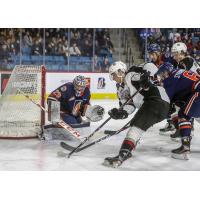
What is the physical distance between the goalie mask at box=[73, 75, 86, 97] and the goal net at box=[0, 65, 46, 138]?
1.07ft

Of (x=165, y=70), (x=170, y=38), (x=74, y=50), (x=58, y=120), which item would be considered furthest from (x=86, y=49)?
(x=165, y=70)

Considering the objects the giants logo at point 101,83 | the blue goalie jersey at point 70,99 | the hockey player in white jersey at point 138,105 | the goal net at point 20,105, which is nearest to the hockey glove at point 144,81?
the hockey player in white jersey at point 138,105

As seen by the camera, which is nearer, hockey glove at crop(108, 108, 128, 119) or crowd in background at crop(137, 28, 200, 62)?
hockey glove at crop(108, 108, 128, 119)

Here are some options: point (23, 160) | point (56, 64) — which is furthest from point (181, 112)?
point (56, 64)

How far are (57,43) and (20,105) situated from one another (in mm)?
3161

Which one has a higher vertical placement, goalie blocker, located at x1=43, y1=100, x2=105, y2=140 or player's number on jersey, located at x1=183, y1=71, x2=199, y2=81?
player's number on jersey, located at x1=183, y1=71, x2=199, y2=81

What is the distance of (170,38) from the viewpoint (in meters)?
7.13

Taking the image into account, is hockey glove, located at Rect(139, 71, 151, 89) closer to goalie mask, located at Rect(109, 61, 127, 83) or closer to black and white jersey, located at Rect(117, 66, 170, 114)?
black and white jersey, located at Rect(117, 66, 170, 114)

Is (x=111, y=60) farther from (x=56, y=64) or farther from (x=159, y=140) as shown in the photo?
(x=159, y=140)

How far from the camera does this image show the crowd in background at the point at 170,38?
701 centimetres

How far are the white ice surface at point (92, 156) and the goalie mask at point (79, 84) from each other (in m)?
0.46

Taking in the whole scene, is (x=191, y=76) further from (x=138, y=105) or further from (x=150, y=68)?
(x=150, y=68)

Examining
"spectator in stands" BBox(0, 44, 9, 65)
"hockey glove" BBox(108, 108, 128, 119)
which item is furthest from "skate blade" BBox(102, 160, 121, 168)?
"spectator in stands" BBox(0, 44, 9, 65)

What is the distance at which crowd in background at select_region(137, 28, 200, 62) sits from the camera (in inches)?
276
